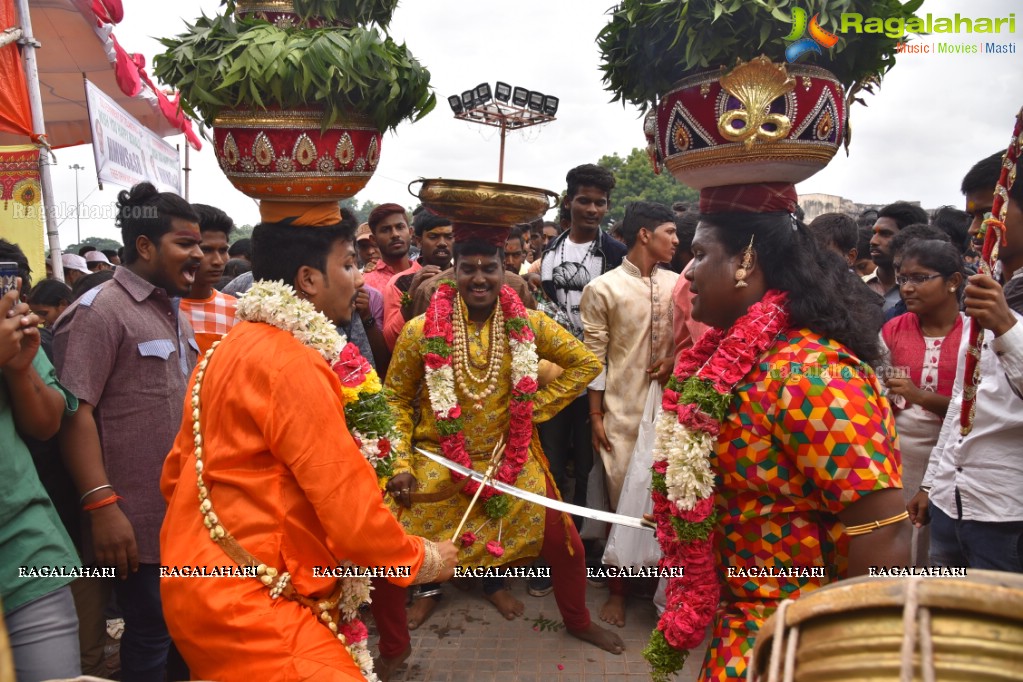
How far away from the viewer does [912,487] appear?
4.12 meters

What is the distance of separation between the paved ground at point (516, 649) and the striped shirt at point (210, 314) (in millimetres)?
2279

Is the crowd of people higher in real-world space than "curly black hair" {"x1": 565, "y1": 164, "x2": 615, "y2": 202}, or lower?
lower

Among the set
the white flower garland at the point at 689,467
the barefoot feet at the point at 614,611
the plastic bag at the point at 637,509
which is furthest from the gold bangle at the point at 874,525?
the barefoot feet at the point at 614,611

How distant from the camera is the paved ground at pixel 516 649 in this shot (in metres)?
4.34

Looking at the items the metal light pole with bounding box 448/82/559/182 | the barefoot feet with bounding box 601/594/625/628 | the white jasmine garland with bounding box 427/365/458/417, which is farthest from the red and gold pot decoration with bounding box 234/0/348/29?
the metal light pole with bounding box 448/82/559/182

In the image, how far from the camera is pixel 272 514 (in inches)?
89.6

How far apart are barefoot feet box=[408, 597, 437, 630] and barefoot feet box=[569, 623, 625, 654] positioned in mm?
1046

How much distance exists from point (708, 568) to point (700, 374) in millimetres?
625

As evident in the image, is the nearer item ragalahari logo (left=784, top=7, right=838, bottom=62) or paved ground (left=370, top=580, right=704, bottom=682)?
ragalahari logo (left=784, top=7, right=838, bottom=62)

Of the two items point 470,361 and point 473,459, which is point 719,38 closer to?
point 470,361

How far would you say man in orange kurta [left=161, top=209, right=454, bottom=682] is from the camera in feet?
7.23

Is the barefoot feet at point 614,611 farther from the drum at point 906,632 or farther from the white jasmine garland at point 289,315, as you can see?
the drum at point 906,632

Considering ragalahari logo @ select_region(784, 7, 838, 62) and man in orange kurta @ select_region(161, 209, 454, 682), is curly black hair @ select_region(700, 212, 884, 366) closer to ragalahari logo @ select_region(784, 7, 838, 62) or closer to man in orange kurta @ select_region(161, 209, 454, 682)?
ragalahari logo @ select_region(784, 7, 838, 62)

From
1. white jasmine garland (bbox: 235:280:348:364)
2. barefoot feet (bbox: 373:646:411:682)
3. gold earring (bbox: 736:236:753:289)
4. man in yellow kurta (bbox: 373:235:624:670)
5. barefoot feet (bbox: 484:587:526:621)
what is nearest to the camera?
gold earring (bbox: 736:236:753:289)
